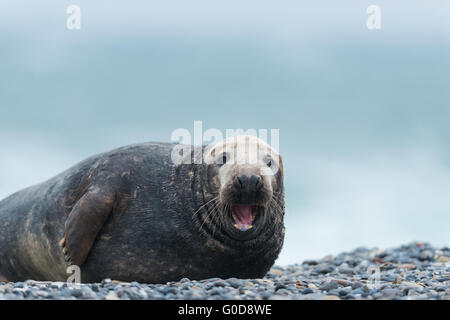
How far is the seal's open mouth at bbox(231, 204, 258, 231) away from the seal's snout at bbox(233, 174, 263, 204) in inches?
14.9

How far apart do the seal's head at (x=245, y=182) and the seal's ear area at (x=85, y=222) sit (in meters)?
1.48

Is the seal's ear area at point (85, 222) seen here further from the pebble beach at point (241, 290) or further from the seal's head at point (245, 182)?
the seal's head at point (245, 182)

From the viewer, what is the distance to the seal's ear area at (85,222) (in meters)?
9.34

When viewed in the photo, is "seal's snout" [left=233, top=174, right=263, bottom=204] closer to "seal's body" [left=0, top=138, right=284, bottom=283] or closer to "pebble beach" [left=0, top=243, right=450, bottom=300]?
"seal's body" [left=0, top=138, right=284, bottom=283]

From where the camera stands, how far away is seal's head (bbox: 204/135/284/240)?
8305mm

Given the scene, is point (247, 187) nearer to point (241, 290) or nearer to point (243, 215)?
point (243, 215)

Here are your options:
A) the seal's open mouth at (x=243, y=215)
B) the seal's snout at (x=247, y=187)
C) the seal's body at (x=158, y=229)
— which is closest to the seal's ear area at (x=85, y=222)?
the seal's body at (x=158, y=229)

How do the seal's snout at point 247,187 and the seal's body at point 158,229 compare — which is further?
the seal's body at point 158,229

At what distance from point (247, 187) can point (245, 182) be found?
0.06 m

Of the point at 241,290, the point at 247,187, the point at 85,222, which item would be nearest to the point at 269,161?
the point at 247,187
